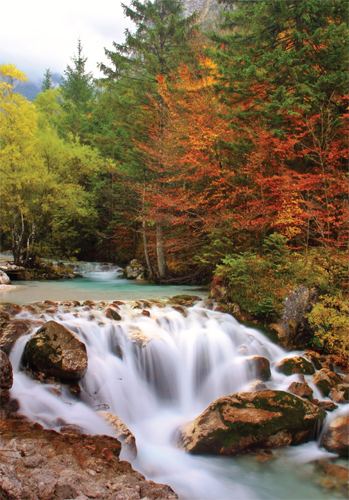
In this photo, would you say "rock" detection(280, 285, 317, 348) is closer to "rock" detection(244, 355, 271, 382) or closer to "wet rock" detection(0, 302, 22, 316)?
"rock" detection(244, 355, 271, 382)

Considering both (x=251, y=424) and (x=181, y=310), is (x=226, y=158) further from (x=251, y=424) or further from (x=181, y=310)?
(x=251, y=424)

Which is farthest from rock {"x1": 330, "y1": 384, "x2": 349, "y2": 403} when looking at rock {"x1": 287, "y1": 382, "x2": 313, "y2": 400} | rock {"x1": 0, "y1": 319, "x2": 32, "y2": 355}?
rock {"x1": 0, "y1": 319, "x2": 32, "y2": 355}

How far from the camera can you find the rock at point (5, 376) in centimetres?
373

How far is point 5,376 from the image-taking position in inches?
149

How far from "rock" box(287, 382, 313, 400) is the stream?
325 mm

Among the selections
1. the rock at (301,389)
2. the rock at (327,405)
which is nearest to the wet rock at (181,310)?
the rock at (301,389)

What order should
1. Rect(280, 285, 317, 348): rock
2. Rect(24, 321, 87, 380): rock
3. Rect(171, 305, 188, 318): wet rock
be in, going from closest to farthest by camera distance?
Rect(24, 321, 87, 380): rock → Rect(280, 285, 317, 348): rock → Rect(171, 305, 188, 318): wet rock

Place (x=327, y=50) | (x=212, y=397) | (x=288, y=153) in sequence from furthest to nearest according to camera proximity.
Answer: (x=288, y=153), (x=327, y=50), (x=212, y=397)

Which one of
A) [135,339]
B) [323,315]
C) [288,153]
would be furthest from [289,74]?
[135,339]

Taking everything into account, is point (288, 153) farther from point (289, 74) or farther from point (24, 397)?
point (24, 397)

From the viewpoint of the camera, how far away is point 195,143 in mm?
10094

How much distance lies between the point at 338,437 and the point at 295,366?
1767mm

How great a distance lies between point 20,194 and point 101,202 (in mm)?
6091

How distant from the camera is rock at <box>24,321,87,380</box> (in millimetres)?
4309
